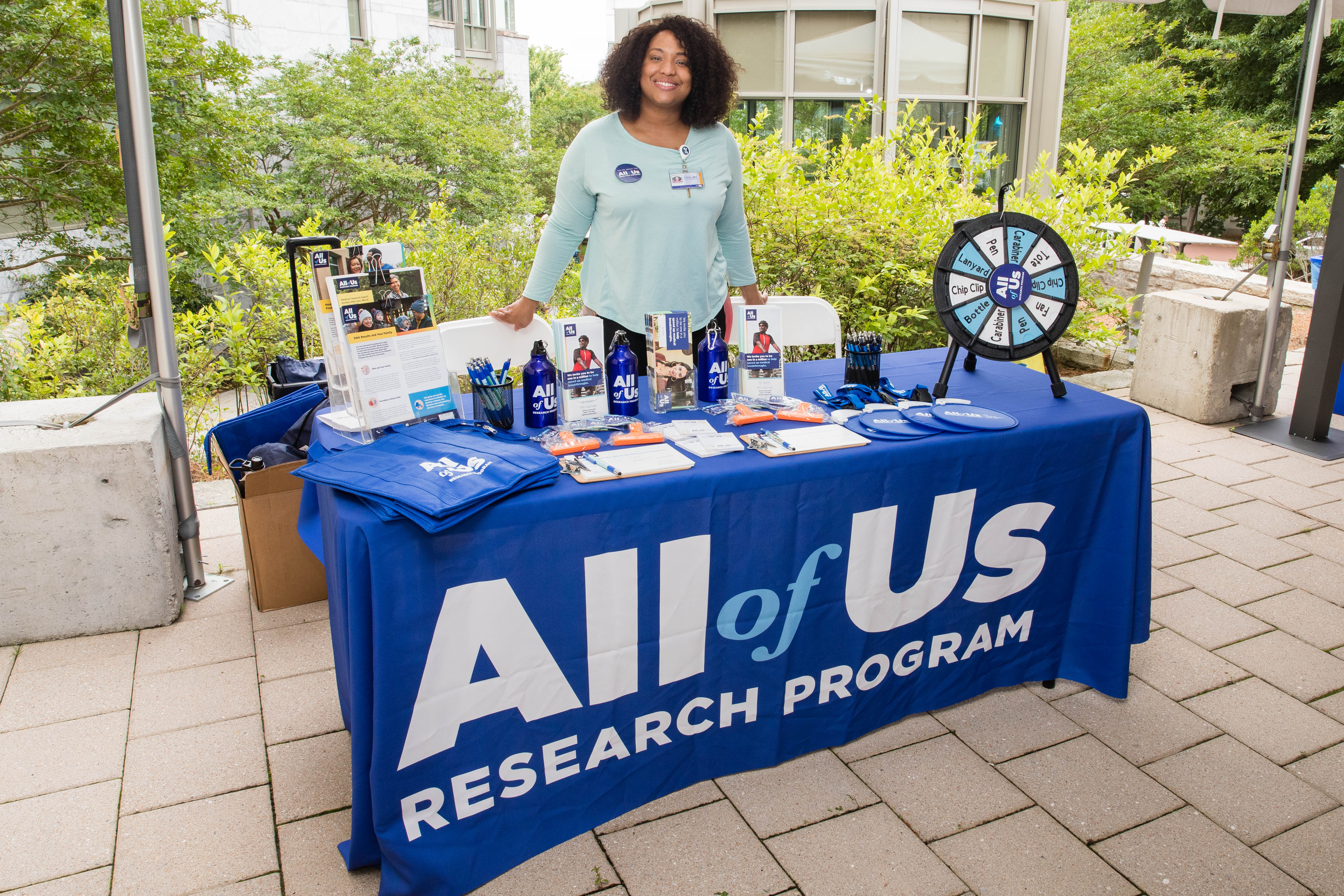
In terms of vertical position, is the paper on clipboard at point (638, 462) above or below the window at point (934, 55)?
below

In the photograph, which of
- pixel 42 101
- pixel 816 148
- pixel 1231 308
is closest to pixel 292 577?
pixel 816 148

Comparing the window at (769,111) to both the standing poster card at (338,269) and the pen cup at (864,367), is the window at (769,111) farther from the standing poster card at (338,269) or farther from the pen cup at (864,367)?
the standing poster card at (338,269)

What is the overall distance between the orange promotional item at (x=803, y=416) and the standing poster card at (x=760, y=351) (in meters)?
0.10

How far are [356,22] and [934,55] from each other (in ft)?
36.5

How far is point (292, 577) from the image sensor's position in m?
2.78

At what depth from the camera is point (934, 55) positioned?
10242 millimetres

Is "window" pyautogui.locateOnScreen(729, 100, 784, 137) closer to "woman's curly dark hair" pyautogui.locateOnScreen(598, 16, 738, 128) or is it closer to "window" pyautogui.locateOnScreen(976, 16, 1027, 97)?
"window" pyautogui.locateOnScreen(976, 16, 1027, 97)

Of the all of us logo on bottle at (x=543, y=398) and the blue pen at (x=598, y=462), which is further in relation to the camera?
the all of us logo on bottle at (x=543, y=398)

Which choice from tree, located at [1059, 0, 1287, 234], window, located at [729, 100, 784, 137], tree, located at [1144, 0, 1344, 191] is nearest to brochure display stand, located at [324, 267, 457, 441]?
window, located at [729, 100, 784, 137]

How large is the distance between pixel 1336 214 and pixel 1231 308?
0.66 metres

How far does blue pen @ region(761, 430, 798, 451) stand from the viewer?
1.91 m

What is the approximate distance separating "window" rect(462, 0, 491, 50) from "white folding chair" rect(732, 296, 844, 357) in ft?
64.8

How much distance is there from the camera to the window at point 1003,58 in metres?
10.5

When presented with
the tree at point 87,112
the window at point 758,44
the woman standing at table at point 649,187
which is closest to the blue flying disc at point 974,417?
the woman standing at table at point 649,187
